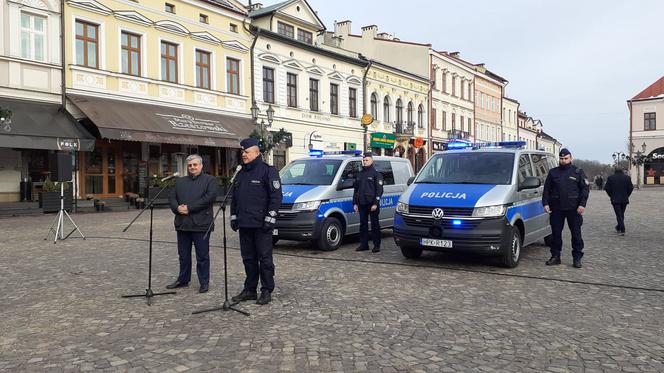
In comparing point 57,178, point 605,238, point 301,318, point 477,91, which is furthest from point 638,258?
point 477,91

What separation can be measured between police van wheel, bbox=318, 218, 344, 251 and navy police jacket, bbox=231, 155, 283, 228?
4125mm

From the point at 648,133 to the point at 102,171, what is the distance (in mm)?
59590

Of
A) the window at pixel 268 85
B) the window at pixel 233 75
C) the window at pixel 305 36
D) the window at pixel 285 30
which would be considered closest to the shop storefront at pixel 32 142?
the window at pixel 233 75

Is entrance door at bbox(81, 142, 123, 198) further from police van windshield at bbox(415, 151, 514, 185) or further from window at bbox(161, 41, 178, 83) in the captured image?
police van windshield at bbox(415, 151, 514, 185)

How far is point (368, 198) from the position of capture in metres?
10.2

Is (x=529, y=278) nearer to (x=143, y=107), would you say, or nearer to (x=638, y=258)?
(x=638, y=258)

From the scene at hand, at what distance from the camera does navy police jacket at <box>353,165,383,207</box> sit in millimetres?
10156

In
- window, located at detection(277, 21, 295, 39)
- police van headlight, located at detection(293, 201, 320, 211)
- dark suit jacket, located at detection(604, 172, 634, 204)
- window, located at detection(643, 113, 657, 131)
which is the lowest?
police van headlight, located at detection(293, 201, 320, 211)

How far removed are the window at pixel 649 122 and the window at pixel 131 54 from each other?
58.0m

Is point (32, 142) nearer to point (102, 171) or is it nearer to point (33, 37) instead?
point (33, 37)

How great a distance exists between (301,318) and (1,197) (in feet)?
57.6

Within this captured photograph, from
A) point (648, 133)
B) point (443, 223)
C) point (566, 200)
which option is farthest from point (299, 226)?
point (648, 133)

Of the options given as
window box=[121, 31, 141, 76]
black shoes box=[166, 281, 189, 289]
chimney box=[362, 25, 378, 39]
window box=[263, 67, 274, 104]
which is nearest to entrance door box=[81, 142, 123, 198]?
window box=[121, 31, 141, 76]

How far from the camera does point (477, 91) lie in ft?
180
